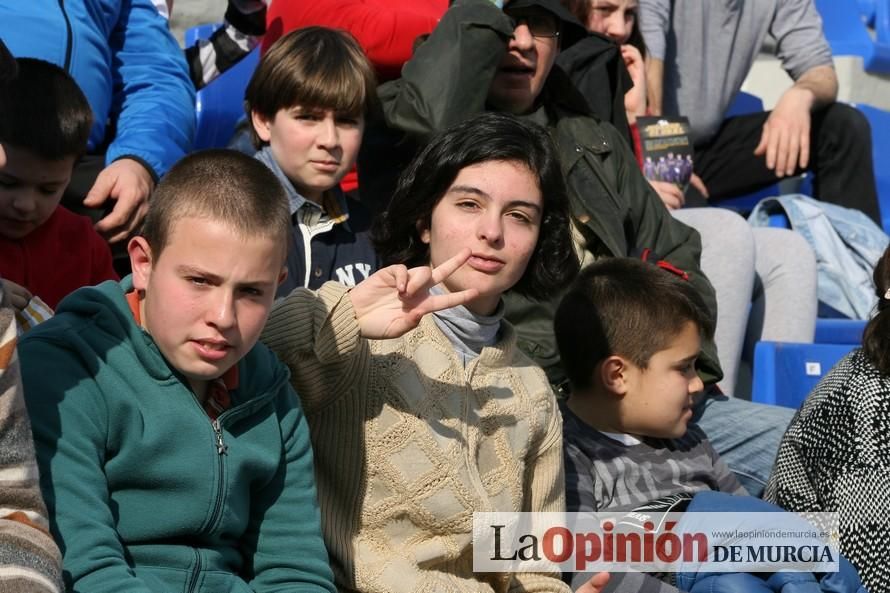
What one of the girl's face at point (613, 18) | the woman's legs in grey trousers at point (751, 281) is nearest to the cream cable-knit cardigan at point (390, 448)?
the woman's legs in grey trousers at point (751, 281)

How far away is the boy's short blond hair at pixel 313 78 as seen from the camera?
11.1ft

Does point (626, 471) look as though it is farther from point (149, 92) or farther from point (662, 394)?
point (149, 92)

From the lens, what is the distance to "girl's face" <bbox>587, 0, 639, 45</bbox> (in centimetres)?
482

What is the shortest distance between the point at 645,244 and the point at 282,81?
1.22 m

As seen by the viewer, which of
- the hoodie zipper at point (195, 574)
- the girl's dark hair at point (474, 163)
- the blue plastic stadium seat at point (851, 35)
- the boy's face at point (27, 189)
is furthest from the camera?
the blue plastic stadium seat at point (851, 35)

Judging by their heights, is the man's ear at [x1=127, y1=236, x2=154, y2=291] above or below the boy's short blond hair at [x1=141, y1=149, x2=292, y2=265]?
below

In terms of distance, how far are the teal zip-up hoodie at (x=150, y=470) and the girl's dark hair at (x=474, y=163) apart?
2.59 ft

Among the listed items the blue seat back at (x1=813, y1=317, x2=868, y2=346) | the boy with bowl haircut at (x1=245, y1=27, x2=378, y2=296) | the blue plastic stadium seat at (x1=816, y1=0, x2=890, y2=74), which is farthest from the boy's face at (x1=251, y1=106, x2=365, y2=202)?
the blue plastic stadium seat at (x1=816, y1=0, x2=890, y2=74)

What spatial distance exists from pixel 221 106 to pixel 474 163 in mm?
1891

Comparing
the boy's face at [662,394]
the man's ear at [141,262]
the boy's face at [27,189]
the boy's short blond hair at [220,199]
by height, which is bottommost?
the boy's face at [662,394]

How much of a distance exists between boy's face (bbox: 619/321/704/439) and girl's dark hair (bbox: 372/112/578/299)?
335mm

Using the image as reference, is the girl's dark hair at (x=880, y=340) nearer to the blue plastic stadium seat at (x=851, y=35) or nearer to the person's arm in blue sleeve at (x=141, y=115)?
the person's arm in blue sleeve at (x=141, y=115)

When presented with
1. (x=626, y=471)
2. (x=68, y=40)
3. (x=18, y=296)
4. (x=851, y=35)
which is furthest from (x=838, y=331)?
(x=851, y=35)

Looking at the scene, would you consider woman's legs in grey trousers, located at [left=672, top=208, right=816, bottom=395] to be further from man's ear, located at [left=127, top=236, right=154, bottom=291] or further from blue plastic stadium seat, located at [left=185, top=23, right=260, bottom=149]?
man's ear, located at [left=127, top=236, right=154, bottom=291]
